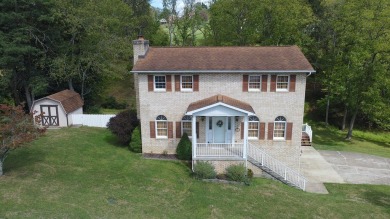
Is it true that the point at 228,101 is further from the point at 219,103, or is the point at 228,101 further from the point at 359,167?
the point at 359,167

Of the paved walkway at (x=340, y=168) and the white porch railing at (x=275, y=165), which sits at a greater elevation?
the white porch railing at (x=275, y=165)

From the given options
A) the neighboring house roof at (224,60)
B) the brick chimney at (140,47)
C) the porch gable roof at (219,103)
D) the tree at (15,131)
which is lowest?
the tree at (15,131)

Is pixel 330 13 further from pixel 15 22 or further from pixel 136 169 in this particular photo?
pixel 15 22

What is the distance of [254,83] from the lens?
2056cm

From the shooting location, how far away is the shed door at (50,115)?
88.8 feet

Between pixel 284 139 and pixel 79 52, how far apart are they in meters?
23.9

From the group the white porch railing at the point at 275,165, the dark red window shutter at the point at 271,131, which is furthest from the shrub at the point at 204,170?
the dark red window shutter at the point at 271,131

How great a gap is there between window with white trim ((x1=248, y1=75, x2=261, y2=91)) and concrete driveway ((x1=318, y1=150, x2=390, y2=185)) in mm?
8415

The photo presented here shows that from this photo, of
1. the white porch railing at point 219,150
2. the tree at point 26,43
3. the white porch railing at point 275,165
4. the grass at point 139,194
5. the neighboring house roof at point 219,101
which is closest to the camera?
the grass at point 139,194

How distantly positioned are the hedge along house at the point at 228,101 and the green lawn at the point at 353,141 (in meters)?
8.87

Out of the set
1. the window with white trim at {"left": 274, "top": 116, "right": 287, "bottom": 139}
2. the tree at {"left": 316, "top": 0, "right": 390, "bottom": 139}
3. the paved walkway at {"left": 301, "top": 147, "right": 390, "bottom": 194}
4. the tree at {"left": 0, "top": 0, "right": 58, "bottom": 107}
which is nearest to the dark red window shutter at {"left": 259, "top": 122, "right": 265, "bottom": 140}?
the window with white trim at {"left": 274, "top": 116, "right": 287, "bottom": 139}

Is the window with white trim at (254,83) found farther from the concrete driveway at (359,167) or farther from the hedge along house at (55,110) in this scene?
the hedge along house at (55,110)

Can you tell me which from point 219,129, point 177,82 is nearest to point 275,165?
point 219,129

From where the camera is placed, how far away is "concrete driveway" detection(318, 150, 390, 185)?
2058cm
